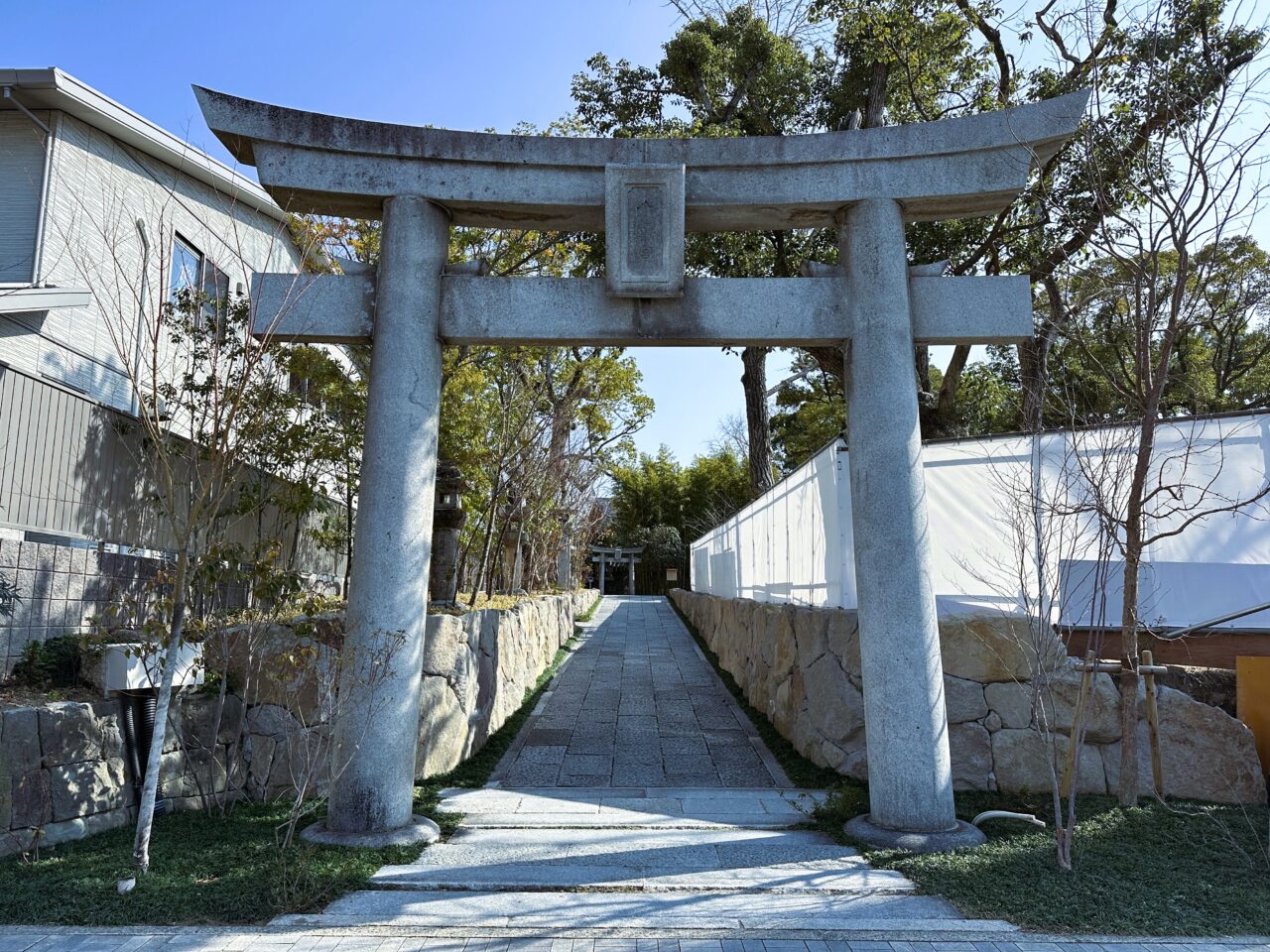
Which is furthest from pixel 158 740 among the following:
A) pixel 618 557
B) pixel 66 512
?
pixel 618 557

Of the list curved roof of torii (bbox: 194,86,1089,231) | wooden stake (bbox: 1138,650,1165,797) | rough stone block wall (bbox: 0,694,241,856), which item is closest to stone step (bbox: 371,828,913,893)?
rough stone block wall (bbox: 0,694,241,856)

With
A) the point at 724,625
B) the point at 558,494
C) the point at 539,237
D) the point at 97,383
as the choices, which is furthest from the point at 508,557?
the point at 97,383

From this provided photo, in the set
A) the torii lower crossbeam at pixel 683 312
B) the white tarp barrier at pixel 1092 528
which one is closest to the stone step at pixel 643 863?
the white tarp barrier at pixel 1092 528

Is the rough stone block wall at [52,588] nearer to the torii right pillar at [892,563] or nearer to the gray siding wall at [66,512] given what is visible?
the gray siding wall at [66,512]

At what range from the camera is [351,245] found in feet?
38.4

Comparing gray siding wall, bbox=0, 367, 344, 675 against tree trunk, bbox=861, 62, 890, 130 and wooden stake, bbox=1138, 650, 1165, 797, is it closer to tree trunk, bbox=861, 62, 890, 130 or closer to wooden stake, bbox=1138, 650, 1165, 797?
wooden stake, bbox=1138, 650, 1165, 797

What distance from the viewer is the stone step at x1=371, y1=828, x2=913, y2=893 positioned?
5086mm

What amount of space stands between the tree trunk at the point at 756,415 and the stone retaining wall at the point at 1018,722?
9.77 metres

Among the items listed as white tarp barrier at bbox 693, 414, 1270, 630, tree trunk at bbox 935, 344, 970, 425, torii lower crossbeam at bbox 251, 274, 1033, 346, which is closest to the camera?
torii lower crossbeam at bbox 251, 274, 1033, 346

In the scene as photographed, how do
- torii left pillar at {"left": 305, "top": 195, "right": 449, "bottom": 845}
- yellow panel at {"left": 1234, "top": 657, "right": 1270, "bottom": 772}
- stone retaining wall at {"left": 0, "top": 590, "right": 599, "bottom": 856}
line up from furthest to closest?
yellow panel at {"left": 1234, "top": 657, "right": 1270, "bottom": 772}
torii left pillar at {"left": 305, "top": 195, "right": 449, "bottom": 845}
stone retaining wall at {"left": 0, "top": 590, "right": 599, "bottom": 856}

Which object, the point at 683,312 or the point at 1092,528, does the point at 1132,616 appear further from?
the point at 683,312

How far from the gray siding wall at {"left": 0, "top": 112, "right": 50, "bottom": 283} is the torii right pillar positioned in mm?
9131

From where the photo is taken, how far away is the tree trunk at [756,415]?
1809cm

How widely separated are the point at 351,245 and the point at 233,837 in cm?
816
